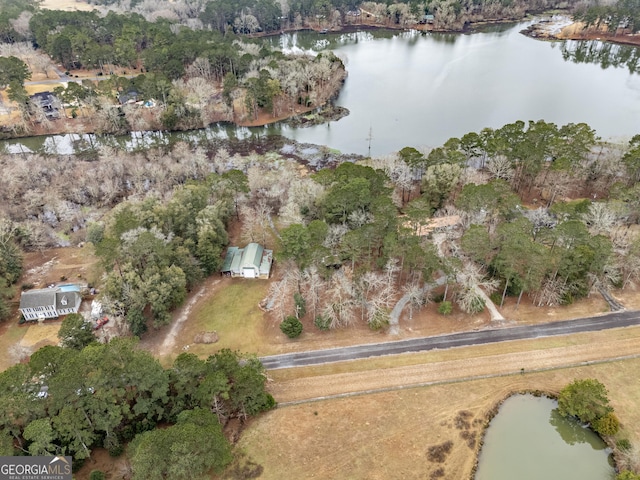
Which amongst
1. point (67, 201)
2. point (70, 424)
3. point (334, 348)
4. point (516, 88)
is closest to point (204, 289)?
point (334, 348)

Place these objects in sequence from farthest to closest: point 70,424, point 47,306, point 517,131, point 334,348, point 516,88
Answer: point 516,88 → point 517,131 → point 47,306 → point 334,348 → point 70,424

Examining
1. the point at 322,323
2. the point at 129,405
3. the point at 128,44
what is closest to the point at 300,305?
the point at 322,323

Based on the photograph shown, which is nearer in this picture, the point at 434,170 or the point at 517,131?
the point at 434,170

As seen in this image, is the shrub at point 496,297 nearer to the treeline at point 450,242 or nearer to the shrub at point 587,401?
the treeline at point 450,242

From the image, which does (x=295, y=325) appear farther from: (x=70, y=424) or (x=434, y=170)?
(x=434, y=170)

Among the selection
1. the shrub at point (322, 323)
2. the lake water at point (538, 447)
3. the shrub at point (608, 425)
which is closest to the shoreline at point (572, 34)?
the shrub at point (608, 425)

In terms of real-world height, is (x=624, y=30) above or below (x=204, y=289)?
above

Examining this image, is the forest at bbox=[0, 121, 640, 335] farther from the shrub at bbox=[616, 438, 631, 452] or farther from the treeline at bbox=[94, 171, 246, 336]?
the shrub at bbox=[616, 438, 631, 452]
